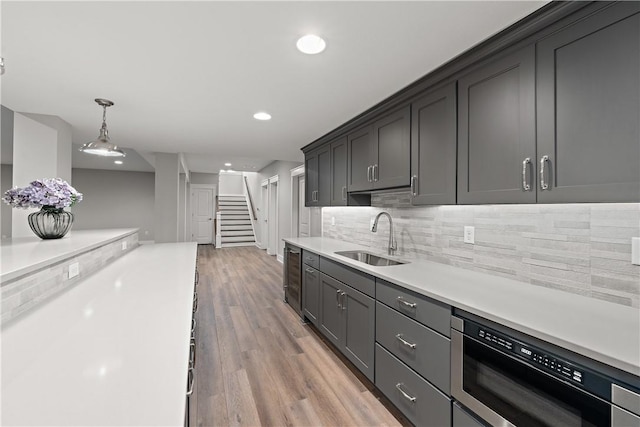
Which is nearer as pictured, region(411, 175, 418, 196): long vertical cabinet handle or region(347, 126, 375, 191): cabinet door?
region(411, 175, 418, 196): long vertical cabinet handle

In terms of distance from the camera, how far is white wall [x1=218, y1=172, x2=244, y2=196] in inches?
454

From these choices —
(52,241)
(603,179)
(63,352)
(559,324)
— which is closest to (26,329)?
(63,352)

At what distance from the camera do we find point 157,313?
1.23 metres

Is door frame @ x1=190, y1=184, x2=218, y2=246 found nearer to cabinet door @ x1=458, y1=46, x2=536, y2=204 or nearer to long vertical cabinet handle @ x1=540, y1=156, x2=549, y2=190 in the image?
cabinet door @ x1=458, y1=46, x2=536, y2=204

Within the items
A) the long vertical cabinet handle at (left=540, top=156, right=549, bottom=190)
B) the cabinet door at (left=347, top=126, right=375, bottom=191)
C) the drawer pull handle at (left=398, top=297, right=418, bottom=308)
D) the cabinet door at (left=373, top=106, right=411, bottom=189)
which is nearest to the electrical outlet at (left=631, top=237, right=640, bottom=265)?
the long vertical cabinet handle at (left=540, top=156, right=549, bottom=190)

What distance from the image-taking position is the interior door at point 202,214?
9.43 m

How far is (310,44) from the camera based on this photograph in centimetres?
159

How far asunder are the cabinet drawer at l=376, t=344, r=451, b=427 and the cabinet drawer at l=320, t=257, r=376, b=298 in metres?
0.40

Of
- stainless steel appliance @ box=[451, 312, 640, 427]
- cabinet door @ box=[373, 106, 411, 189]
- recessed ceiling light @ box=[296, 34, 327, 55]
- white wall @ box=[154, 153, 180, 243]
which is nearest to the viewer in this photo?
stainless steel appliance @ box=[451, 312, 640, 427]

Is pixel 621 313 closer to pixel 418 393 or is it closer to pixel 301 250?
pixel 418 393

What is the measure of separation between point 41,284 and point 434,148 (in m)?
2.37

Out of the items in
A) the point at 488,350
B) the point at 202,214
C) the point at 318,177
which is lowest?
the point at 488,350

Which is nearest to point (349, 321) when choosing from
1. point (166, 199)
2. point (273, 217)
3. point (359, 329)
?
point (359, 329)

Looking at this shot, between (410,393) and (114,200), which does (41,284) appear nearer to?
(410,393)
